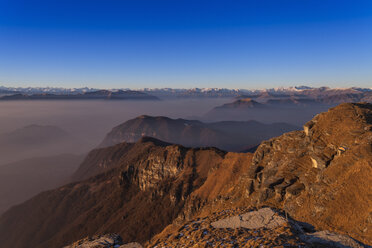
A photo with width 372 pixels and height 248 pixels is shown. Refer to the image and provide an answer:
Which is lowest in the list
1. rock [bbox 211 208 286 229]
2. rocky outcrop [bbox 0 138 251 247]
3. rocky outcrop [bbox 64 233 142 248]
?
rocky outcrop [bbox 0 138 251 247]

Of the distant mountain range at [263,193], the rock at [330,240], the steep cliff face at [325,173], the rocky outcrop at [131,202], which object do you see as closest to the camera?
the rock at [330,240]

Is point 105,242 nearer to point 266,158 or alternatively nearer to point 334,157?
point 334,157

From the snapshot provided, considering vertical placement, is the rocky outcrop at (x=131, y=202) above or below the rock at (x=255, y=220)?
below

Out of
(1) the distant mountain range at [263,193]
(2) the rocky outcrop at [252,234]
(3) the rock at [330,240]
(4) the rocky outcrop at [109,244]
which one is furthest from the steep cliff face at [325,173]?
(4) the rocky outcrop at [109,244]

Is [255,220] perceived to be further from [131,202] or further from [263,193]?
[131,202]

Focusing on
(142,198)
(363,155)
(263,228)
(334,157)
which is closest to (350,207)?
(363,155)

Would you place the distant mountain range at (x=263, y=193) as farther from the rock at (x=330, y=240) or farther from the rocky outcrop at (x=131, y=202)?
the rocky outcrop at (x=131, y=202)

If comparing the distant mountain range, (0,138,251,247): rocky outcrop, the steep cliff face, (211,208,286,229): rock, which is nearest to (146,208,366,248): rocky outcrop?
(211,208,286,229): rock

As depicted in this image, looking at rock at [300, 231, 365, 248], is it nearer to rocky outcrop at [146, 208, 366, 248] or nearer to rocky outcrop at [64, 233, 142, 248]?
rocky outcrop at [146, 208, 366, 248]
